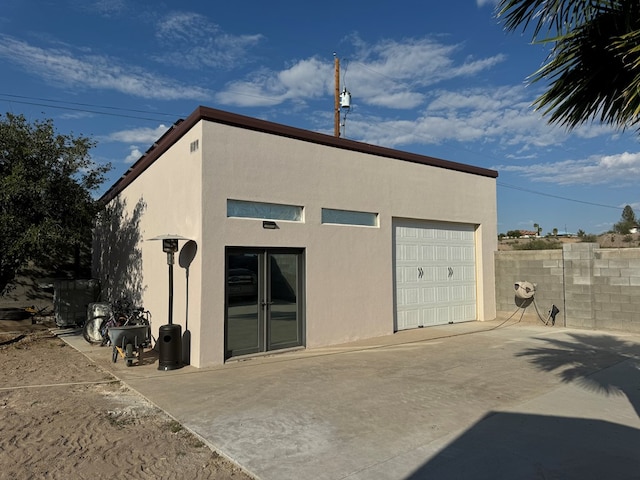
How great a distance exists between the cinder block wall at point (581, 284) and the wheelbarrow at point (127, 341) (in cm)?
1123

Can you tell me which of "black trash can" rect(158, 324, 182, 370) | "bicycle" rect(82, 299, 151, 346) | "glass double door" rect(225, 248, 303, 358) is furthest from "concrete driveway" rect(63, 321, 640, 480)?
"bicycle" rect(82, 299, 151, 346)

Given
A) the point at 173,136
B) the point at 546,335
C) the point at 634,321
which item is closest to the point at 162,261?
the point at 173,136

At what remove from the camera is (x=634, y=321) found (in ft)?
39.0

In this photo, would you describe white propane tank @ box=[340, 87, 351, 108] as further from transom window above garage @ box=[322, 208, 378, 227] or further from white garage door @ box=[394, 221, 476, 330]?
transom window above garage @ box=[322, 208, 378, 227]

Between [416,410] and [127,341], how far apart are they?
590 cm

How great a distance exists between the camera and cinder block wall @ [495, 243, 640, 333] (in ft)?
39.4

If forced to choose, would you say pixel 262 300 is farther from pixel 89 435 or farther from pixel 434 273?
pixel 434 273

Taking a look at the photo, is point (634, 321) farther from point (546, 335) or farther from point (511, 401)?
point (511, 401)

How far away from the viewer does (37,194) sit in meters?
10.1

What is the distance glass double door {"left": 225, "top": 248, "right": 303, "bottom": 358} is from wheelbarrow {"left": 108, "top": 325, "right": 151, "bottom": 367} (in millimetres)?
1775

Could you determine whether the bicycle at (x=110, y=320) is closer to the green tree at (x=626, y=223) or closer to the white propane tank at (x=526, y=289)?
the white propane tank at (x=526, y=289)

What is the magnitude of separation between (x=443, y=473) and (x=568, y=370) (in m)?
5.04

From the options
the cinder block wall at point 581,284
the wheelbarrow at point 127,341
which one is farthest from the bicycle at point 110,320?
the cinder block wall at point 581,284

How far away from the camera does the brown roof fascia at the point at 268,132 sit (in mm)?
8695
